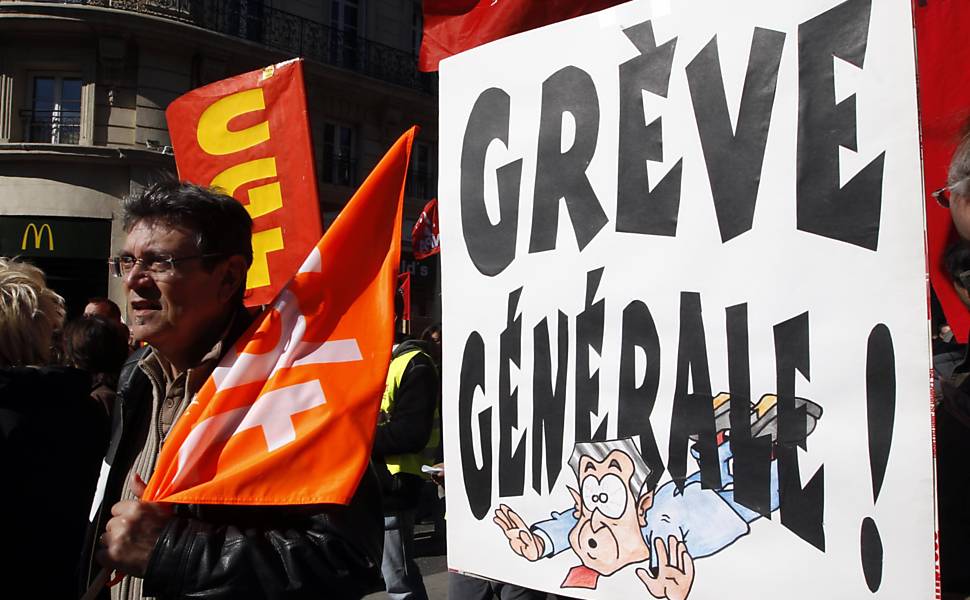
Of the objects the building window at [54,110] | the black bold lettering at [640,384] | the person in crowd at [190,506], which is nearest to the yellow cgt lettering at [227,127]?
the person in crowd at [190,506]

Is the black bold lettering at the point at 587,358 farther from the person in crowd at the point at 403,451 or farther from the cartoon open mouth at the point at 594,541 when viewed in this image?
Answer: the person in crowd at the point at 403,451

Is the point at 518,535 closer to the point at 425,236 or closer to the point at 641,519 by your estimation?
the point at 641,519

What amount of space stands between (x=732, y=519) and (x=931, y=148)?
1.31 m

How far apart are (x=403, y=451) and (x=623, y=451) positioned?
2.66 metres

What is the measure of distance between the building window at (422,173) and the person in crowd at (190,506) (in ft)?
64.0

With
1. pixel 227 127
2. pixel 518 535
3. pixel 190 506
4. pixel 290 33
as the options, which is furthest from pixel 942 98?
pixel 290 33

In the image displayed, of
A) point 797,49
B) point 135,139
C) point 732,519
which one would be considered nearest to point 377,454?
point 732,519

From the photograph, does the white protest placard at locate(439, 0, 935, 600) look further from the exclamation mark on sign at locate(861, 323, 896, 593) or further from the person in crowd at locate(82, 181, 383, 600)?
the person in crowd at locate(82, 181, 383, 600)

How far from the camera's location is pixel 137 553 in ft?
5.52

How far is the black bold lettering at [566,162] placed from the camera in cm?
219

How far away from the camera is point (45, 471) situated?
81.4 inches

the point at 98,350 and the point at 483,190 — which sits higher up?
the point at 483,190

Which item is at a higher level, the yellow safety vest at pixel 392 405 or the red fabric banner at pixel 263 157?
the red fabric banner at pixel 263 157

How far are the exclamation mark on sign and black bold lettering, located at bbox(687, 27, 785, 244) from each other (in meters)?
0.36
